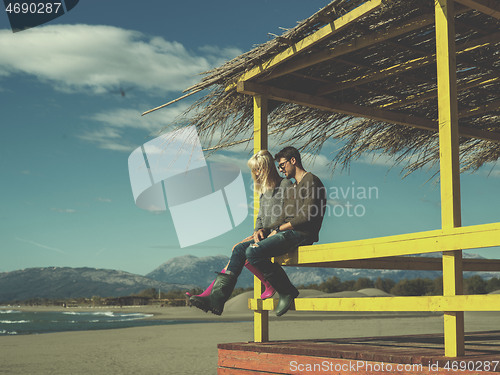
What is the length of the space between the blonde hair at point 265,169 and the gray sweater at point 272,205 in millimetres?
62

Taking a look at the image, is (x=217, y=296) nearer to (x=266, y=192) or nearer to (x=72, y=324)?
(x=266, y=192)

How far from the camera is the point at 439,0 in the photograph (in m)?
4.23

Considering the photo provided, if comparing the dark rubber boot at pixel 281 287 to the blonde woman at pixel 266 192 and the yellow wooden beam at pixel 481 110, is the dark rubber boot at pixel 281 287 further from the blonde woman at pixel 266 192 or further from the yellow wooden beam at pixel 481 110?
the yellow wooden beam at pixel 481 110

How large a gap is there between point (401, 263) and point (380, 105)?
2205 mm

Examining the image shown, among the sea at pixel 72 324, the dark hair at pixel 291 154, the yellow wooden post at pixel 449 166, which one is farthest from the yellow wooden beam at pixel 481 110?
the sea at pixel 72 324

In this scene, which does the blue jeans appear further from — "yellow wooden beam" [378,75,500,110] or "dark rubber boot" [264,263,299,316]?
"yellow wooden beam" [378,75,500,110]

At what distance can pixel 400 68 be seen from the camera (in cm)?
595

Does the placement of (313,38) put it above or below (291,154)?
above

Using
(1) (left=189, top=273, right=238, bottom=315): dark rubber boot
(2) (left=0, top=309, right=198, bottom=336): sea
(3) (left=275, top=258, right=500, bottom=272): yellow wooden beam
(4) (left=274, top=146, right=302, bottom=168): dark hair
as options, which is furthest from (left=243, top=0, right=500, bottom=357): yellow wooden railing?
(2) (left=0, top=309, right=198, bottom=336): sea

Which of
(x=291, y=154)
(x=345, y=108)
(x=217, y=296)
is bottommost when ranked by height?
(x=217, y=296)

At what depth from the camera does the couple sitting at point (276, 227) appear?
5.05 meters

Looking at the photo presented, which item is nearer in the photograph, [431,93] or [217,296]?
[217,296]

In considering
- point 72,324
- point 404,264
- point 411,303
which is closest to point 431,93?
point 404,264

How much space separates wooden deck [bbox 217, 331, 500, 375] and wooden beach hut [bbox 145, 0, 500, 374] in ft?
0.05
